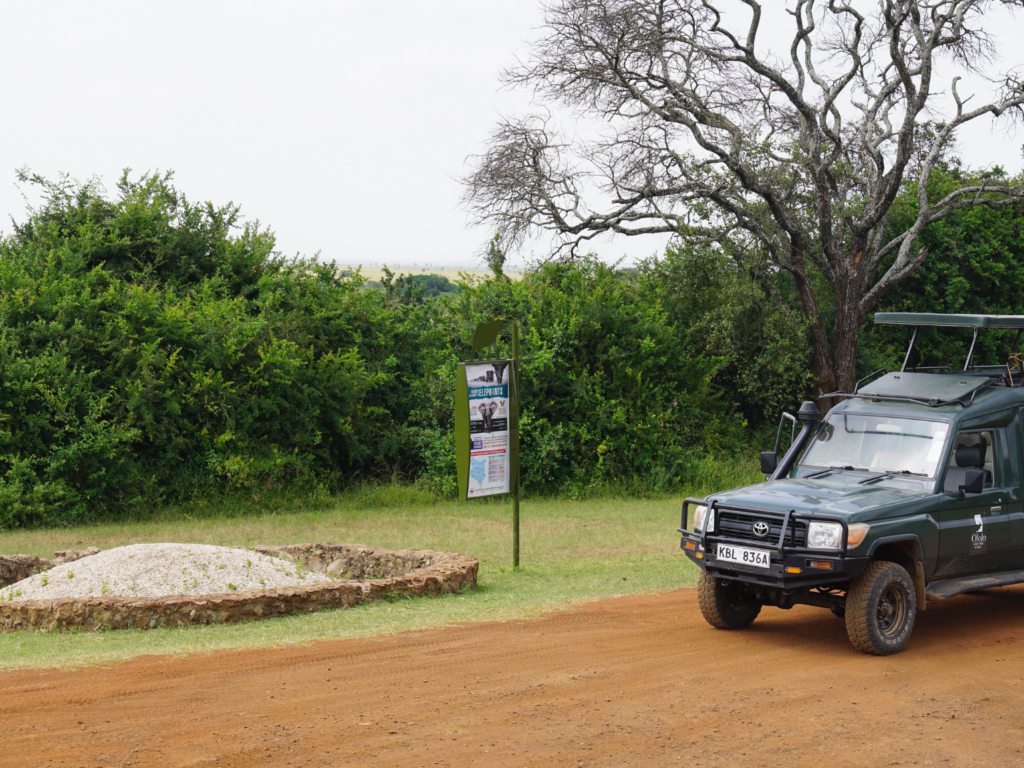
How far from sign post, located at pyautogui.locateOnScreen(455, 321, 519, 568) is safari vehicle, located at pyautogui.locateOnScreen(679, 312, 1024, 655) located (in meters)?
3.32

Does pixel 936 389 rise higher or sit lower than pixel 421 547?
higher

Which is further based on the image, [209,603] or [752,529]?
[209,603]

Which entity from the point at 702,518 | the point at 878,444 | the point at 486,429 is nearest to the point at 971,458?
the point at 878,444

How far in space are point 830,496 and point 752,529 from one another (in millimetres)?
720

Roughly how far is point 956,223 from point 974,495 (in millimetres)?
21392

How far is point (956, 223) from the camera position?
27.9 m

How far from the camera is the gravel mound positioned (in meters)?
10.0

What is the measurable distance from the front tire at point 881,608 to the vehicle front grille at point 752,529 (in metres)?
0.60

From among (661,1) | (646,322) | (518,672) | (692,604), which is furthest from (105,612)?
(661,1)

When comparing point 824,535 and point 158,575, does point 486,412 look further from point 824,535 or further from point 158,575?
point 824,535

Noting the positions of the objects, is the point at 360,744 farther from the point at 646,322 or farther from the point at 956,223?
the point at 956,223

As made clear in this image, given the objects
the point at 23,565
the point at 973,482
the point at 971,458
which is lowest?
the point at 23,565

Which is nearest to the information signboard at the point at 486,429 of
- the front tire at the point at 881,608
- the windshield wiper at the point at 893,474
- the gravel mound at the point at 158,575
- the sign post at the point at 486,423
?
the sign post at the point at 486,423

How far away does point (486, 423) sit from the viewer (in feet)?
39.9
